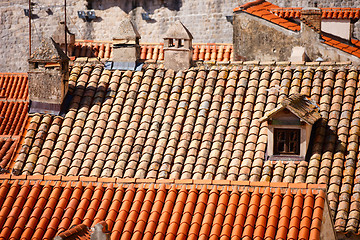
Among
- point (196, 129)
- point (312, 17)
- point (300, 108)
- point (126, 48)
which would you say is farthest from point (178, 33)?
point (312, 17)

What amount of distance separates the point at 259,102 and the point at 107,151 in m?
3.35

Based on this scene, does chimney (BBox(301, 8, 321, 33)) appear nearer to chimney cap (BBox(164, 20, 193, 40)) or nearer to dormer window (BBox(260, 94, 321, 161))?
chimney cap (BBox(164, 20, 193, 40))

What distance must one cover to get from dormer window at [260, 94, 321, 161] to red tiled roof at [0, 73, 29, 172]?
390 inches

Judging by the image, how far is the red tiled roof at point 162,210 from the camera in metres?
14.4

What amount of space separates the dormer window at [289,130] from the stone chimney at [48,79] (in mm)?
4435

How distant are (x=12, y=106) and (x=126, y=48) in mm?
11667

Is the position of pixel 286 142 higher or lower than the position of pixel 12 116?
higher

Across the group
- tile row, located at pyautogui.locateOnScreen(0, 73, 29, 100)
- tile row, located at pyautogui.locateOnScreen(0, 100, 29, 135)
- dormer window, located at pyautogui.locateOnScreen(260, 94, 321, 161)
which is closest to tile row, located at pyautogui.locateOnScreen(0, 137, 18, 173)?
tile row, located at pyautogui.locateOnScreen(0, 100, 29, 135)

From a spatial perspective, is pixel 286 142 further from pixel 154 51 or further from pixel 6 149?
pixel 154 51

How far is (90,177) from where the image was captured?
15.8 meters

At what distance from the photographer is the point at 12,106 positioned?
30766 millimetres

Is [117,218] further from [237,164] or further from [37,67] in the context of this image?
[37,67]

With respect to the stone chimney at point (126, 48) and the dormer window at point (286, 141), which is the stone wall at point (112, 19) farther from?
the dormer window at point (286, 141)

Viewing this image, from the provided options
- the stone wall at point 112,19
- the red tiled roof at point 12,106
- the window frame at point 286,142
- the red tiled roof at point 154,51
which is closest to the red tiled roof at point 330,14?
the red tiled roof at point 154,51
